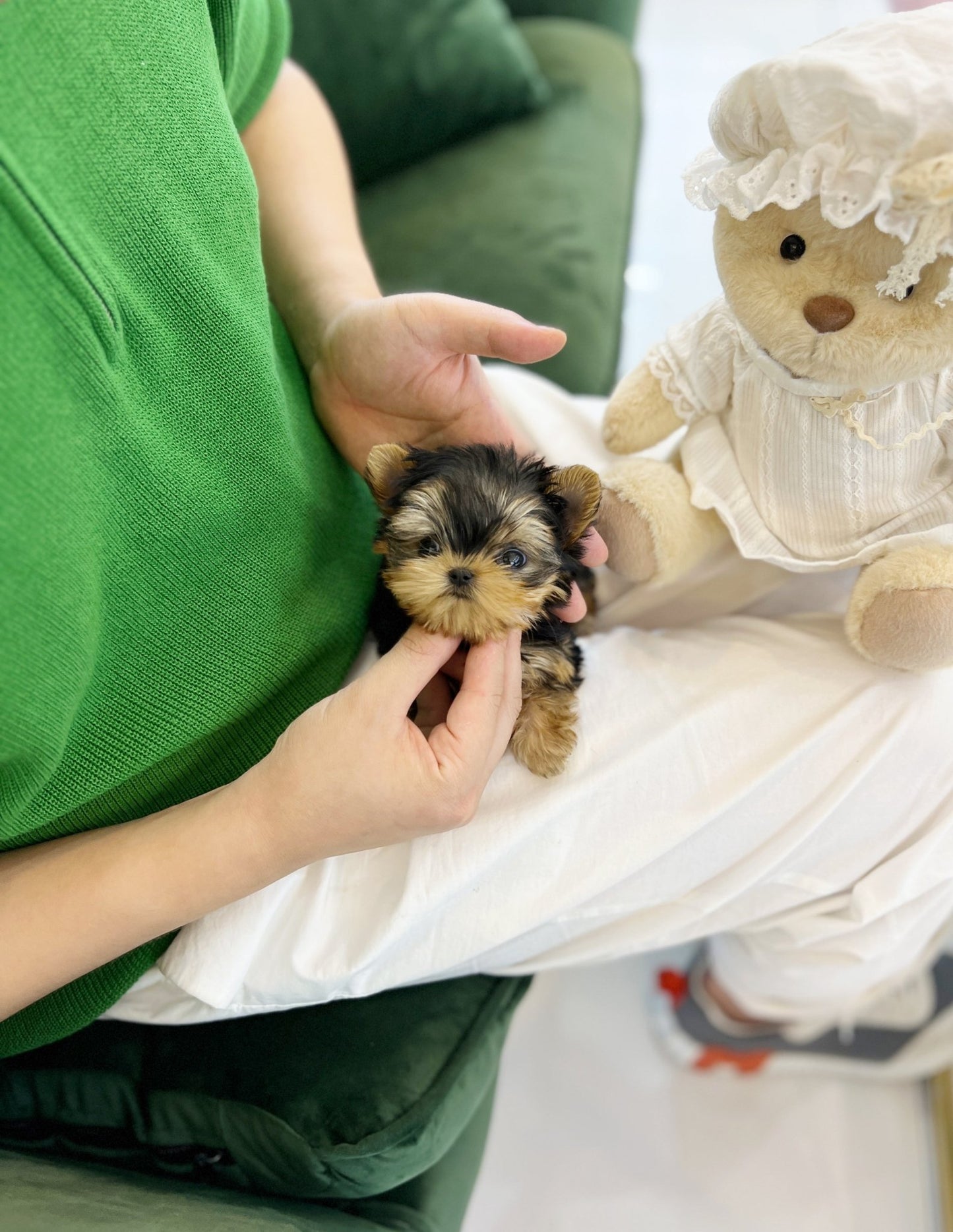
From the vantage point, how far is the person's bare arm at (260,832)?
774 millimetres

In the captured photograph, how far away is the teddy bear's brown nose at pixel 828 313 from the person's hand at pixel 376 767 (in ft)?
1.43

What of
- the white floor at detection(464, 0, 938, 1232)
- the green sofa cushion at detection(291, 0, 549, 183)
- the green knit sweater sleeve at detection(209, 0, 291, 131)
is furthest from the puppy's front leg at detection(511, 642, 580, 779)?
the green sofa cushion at detection(291, 0, 549, 183)

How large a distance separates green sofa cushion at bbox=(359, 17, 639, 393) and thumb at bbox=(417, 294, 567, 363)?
72cm

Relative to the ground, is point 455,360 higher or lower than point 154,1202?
higher

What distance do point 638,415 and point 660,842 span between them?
478 millimetres

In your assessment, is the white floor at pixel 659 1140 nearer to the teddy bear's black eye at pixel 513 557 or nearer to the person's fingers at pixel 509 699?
the person's fingers at pixel 509 699

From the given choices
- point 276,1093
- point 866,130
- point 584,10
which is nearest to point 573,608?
point 866,130

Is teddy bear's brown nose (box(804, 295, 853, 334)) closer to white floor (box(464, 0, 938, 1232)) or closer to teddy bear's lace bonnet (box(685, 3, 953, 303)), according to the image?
teddy bear's lace bonnet (box(685, 3, 953, 303))

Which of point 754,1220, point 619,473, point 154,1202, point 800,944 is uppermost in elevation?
point 619,473

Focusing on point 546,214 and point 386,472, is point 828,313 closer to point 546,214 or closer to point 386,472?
point 386,472

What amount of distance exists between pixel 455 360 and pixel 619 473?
0.74 feet

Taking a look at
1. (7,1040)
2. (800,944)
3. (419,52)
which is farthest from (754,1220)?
(419,52)

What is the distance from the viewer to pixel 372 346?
94 centimetres

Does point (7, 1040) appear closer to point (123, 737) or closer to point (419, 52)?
point (123, 737)
